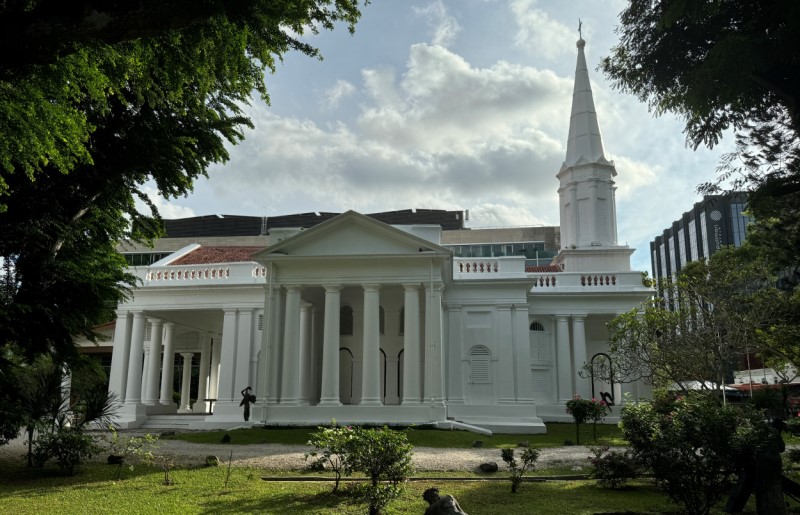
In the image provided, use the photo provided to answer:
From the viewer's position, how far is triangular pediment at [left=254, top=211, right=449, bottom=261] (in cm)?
2175

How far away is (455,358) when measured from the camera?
2516 cm

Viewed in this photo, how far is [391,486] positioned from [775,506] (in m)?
4.97

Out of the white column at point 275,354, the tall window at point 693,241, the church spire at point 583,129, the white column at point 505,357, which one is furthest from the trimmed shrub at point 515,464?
the tall window at point 693,241

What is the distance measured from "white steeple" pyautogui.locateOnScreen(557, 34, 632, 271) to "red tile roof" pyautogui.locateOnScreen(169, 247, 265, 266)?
15981mm

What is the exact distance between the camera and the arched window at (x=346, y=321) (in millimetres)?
26453

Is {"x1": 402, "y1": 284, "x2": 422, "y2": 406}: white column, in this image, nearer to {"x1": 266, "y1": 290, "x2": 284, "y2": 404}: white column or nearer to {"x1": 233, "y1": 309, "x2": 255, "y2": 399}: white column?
{"x1": 266, "y1": 290, "x2": 284, "y2": 404}: white column

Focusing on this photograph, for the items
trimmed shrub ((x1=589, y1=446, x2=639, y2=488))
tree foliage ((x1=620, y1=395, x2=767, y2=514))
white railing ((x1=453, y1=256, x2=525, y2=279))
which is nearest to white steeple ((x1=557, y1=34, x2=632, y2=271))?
white railing ((x1=453, y1=256, x2=525, y2=279))

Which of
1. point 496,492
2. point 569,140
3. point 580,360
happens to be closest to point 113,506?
point 496,492

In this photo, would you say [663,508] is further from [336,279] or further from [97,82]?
[336,279]

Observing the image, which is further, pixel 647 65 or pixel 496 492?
pixel 647 65

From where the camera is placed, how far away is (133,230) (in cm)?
1484

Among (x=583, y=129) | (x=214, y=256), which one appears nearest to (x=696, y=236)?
(x=583, y=129)

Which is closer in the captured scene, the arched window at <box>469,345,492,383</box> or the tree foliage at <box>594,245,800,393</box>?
the tree foliage at <box>594,245,800,393</box>

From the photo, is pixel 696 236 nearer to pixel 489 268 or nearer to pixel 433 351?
pixel 489 268
